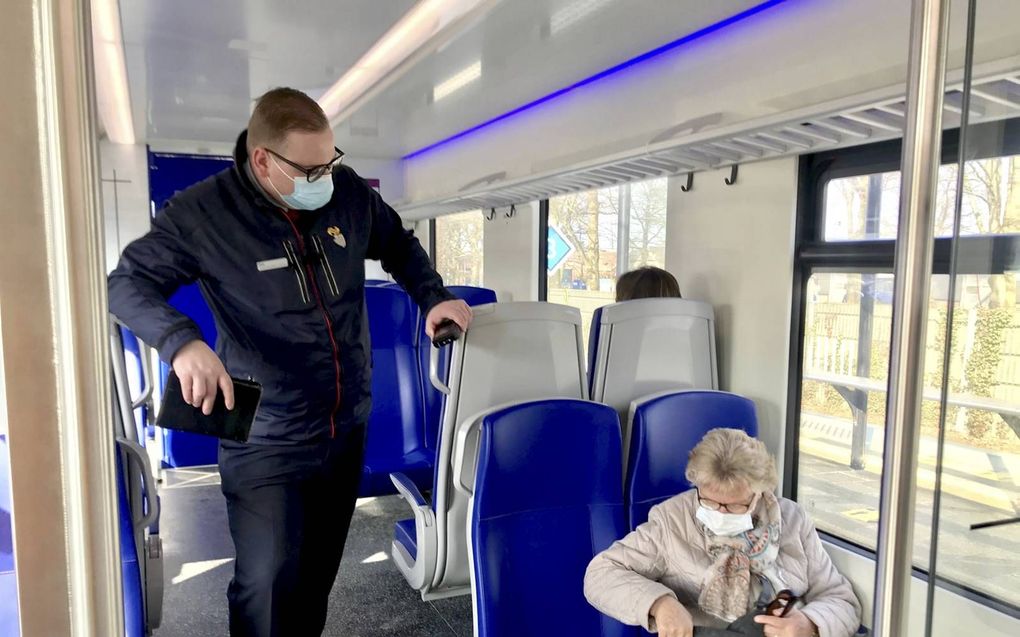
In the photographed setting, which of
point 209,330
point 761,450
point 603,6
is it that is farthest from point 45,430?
point 209,330

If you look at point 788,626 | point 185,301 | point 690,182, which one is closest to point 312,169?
point 788,626

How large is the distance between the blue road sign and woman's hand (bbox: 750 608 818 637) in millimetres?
3600

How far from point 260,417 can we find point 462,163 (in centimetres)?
495

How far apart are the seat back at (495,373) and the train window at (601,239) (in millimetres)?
1340

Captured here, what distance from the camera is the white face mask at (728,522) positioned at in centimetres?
184

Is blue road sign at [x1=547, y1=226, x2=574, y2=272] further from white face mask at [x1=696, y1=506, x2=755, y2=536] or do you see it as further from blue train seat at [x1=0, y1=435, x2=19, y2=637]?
blue train seat at [x1=0, y1=435, x2=19, y2=637]

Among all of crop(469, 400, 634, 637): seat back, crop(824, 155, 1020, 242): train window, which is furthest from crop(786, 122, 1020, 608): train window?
crop(469, 400, 634, 637): seat back

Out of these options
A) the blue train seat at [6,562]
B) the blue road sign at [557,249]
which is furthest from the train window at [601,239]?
the blue train seat at [6,562]

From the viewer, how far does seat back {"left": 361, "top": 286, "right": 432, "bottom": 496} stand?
362 centimetres

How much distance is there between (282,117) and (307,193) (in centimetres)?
18

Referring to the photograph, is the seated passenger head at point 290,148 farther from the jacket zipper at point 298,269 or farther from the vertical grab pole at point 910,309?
the vertical grab pole at point 910,309

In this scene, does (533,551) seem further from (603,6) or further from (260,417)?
(603,6)

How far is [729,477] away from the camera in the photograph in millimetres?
1824

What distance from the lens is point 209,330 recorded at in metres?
4.90
